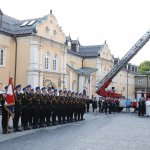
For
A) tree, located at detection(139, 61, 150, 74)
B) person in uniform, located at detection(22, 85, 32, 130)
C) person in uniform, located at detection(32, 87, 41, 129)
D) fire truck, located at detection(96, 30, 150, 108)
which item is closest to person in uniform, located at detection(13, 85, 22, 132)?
person in uniform, located at detection(22, 85, 32, 130)

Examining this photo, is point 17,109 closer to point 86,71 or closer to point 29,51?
point 29,51

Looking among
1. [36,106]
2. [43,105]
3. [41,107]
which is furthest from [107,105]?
[36,106]

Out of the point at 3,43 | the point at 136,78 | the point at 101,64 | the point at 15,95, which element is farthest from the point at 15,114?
the point at 136,78

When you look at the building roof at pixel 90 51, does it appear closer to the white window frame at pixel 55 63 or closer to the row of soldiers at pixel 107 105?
the white window frame at pixel 55 63

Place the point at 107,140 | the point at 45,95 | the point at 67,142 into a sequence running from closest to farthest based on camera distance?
the point at 67,142, the point at 107,140, the point at 45,95

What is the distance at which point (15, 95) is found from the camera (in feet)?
43.2

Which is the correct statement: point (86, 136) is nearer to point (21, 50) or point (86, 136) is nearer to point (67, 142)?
point (67, 142)

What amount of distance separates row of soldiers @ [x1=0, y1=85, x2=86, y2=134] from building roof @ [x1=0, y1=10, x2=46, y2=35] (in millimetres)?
17306

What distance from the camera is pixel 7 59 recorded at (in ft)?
112

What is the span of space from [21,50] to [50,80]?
486cm

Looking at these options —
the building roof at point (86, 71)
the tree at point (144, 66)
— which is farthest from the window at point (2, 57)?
the tree at point (144, 66)

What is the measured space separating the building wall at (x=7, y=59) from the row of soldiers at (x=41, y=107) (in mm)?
15497

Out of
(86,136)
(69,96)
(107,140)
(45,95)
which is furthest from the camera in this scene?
(69,96)

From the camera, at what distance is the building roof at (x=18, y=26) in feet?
114
